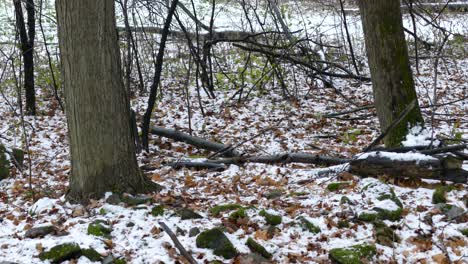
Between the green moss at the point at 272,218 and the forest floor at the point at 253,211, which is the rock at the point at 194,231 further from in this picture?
the green moss at the point at 272,218

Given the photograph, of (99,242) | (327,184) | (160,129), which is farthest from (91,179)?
(160,129)

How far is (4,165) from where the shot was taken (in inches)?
295

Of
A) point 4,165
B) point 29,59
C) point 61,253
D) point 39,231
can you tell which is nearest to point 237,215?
point 61,253

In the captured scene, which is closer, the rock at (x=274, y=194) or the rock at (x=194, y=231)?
the rock at (x=194, y=231)

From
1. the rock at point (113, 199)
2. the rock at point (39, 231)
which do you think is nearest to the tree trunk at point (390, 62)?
the rock at point (113, 199)

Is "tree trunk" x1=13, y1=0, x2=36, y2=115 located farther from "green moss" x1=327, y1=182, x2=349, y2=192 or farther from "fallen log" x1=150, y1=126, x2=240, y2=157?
"green moss" x1=327, y1=182, x2=349, y2=192

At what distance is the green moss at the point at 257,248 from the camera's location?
4270 mm

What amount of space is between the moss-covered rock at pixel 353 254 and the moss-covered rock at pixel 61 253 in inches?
85.0

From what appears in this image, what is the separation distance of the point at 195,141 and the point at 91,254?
4522 mm

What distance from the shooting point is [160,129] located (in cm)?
903

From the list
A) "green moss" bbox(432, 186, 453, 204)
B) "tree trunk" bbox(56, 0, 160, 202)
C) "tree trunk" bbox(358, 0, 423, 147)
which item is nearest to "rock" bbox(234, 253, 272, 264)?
"tree trunk" bbox(56, 0, 160, 202)

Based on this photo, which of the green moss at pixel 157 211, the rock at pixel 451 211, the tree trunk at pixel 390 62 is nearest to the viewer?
the rock at pixel 451 211

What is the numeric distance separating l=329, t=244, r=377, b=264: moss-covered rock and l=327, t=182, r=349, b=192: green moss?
1.31 metres

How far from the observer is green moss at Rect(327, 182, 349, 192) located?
5.61 meters
